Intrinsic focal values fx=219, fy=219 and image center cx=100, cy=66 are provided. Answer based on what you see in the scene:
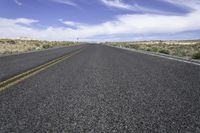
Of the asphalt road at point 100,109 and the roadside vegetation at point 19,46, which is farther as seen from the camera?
the roadside vegetation at point 19,46

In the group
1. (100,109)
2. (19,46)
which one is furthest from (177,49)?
(19,46)

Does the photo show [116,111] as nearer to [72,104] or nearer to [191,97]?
[72,104]

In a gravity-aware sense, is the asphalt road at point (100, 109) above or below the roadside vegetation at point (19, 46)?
above

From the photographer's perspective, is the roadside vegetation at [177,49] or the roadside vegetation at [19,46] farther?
the roadside vegetation at [19,46]

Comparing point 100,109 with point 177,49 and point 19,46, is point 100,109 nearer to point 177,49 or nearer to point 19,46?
point 177,49

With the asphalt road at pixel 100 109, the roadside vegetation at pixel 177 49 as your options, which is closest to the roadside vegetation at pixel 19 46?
the roadside vegetation at pixel 177 49

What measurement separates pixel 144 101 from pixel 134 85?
1.57 metres

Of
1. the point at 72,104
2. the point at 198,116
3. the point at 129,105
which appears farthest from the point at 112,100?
the point at 198,116

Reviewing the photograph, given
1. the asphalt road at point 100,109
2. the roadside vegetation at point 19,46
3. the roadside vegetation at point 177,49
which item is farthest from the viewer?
the roadside vegetation at point 19,46

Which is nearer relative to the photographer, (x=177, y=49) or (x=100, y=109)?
(x=100, y=109)

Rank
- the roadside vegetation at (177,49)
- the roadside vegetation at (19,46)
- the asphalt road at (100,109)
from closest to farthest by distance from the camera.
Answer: the asphalt road at (100,109) < the roadside vegetation at (177,49) < the roadside vegetation at (19,46)

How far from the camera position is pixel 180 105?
3703 mm

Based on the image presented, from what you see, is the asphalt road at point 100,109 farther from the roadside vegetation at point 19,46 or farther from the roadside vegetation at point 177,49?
the roadside vegetation at point 19,46

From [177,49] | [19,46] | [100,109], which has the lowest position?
[19,46]
